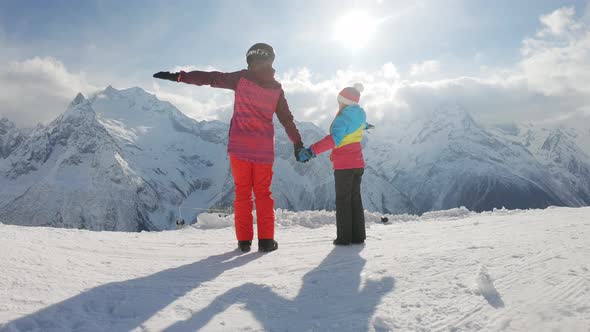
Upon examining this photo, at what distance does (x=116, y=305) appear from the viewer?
2650 mm

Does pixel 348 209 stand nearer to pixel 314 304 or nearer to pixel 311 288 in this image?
pixel 311 288

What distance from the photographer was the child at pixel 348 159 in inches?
220

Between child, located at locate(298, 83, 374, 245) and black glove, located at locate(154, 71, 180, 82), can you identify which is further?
child, located at locate(298, 83, 374, 245)

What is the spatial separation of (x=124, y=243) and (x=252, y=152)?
7.04 ft

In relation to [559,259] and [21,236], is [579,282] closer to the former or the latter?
[559,259]

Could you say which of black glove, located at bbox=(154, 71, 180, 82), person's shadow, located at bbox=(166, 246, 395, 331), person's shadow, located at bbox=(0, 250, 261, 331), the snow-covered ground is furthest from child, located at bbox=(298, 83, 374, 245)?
person's shadow, located at bbox=(0, 250, 261, 331)

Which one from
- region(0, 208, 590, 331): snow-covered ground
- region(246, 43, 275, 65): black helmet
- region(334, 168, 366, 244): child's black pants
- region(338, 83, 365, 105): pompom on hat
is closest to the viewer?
region(0, 208, 590, 331): snow-covered ground

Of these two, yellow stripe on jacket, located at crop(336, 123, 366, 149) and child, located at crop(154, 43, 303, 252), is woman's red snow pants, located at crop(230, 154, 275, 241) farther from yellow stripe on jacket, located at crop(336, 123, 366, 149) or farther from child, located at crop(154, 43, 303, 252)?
yellow stripe on jacket, located at crop(336, 123, 366, 149)

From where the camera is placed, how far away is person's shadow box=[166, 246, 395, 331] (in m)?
2.36

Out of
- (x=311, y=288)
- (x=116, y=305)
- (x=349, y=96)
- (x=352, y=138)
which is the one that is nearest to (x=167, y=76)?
(x=349, y=96)

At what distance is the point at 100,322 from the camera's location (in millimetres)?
2379

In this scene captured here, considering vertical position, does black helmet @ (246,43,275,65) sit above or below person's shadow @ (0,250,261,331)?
above

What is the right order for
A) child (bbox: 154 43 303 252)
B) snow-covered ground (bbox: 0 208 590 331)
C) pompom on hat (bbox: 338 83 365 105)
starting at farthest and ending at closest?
pompom on hat (bbox: 338 83 365 105)
child (bbox: 154 43 303 252)
snow-covered ground (bbox: 0 208 590 331)

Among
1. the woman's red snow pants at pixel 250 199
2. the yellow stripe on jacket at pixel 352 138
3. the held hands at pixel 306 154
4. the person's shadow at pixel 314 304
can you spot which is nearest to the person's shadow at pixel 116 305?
the person's shadow at pixel 314 304
